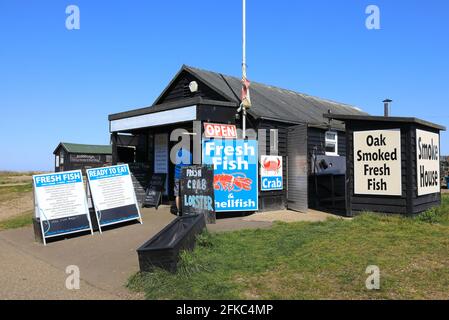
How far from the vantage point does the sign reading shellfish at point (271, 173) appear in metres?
13.6

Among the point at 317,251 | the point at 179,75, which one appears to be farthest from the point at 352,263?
the point at 179,75

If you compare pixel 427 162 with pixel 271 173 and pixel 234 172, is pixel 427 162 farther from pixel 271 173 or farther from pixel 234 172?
pixel 234 172

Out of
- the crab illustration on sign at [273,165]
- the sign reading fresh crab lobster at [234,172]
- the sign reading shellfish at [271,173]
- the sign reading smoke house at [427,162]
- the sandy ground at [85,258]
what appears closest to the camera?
the sandy ground at [85,258]

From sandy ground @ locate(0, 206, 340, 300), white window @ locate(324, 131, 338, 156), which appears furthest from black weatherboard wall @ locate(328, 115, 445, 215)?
white window @ locate(324, 131, 338, 156)

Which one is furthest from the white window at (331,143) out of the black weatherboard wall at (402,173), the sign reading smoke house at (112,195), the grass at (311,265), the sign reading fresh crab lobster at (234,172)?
the sign reading smoke house at (112,195)

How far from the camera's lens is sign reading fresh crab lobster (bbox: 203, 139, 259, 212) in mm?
12344

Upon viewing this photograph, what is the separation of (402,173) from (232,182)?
4.67m

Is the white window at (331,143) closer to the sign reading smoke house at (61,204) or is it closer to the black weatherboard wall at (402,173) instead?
the black weatherboard wall at (402,173)

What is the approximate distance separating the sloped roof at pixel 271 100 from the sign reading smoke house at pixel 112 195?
4827 mm

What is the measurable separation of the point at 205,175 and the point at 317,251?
505 cm

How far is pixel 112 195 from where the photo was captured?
1138 cm

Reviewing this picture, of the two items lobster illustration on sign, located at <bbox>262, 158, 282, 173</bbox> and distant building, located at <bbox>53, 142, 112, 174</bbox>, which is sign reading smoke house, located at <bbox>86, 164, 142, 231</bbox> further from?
distant building, located at <bbox>53, 142, 112, 174</bbox>

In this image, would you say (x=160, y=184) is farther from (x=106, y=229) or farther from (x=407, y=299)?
(x=407, y=299)
